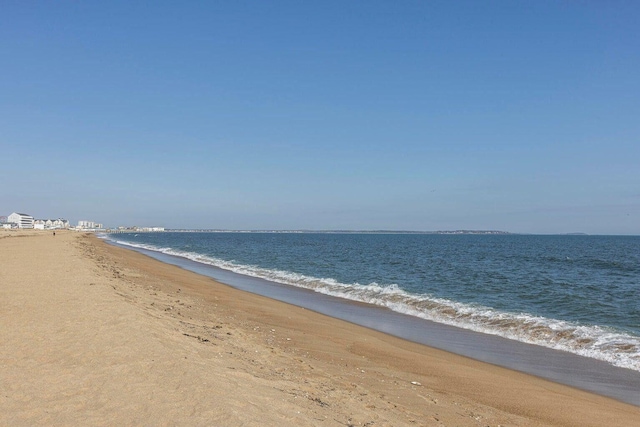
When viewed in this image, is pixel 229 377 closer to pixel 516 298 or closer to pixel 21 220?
pixel 516 298

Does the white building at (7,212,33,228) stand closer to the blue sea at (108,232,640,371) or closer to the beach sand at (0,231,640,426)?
the blue sea at (108,232,640,371)

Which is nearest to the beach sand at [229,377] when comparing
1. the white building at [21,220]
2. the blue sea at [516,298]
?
the blue sea at [516,298]

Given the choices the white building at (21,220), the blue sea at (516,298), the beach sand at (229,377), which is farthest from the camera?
the white building at (21,220)

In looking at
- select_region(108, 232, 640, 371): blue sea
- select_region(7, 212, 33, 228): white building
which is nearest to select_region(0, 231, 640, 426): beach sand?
select_region(108, 232, 640, 371): blue sea

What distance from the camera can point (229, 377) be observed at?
6.53 meters

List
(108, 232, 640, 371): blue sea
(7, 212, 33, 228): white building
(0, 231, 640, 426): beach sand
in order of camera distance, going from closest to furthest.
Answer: (0, 231, 640, 426): beach sand < (108, 232, 640, 371): blue sea < (7, 212, 33, 228): white building

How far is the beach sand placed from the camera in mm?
5367

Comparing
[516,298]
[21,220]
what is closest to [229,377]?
[516,298]

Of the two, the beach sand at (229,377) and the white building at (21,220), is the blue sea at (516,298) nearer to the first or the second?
the beach sand at (229,377)

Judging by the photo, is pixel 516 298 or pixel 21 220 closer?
pixel 516 298

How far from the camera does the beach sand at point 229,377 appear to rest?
5367mm

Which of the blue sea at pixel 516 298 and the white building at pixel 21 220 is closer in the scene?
the blue sea at pixel 516 298

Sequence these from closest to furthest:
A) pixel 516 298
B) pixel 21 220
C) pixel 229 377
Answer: pixel 229 377
pixel 516 298
pixel 21 220

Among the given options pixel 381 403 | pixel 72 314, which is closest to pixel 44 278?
pixel 72 314
